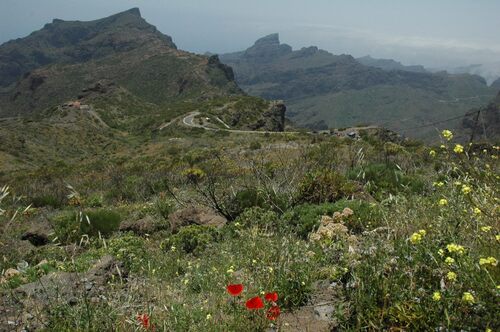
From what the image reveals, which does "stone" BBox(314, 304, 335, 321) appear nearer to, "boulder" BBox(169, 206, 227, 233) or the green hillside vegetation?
the green hillside vegetation

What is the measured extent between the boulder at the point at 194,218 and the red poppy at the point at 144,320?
16.0ft

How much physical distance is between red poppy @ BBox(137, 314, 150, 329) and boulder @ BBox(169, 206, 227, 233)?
4.86 meters

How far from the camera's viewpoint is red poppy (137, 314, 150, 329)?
11.0ft

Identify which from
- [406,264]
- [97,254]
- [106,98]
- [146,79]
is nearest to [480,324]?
[406,264]

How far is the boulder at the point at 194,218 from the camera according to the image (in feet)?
28.2

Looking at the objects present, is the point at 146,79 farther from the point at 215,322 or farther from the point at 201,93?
the point at 215,322

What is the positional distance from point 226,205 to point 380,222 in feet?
12.3

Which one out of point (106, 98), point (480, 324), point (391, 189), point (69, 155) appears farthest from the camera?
point (106, 98)

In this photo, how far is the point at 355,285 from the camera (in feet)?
12.5

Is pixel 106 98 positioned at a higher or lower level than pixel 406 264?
lower

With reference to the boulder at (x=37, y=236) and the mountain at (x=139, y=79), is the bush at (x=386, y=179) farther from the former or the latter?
the mountain at (x=139, y=79)

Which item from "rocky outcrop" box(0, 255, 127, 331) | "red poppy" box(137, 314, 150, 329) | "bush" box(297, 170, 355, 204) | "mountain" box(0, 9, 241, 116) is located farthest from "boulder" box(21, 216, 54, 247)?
"mountain" box(0, 9, 241, 116)

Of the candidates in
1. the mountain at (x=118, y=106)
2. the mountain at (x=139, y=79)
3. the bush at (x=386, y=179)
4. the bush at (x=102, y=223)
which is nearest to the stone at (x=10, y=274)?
the bush at (x=102, y=223)

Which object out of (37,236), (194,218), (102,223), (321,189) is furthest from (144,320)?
(37,236)
